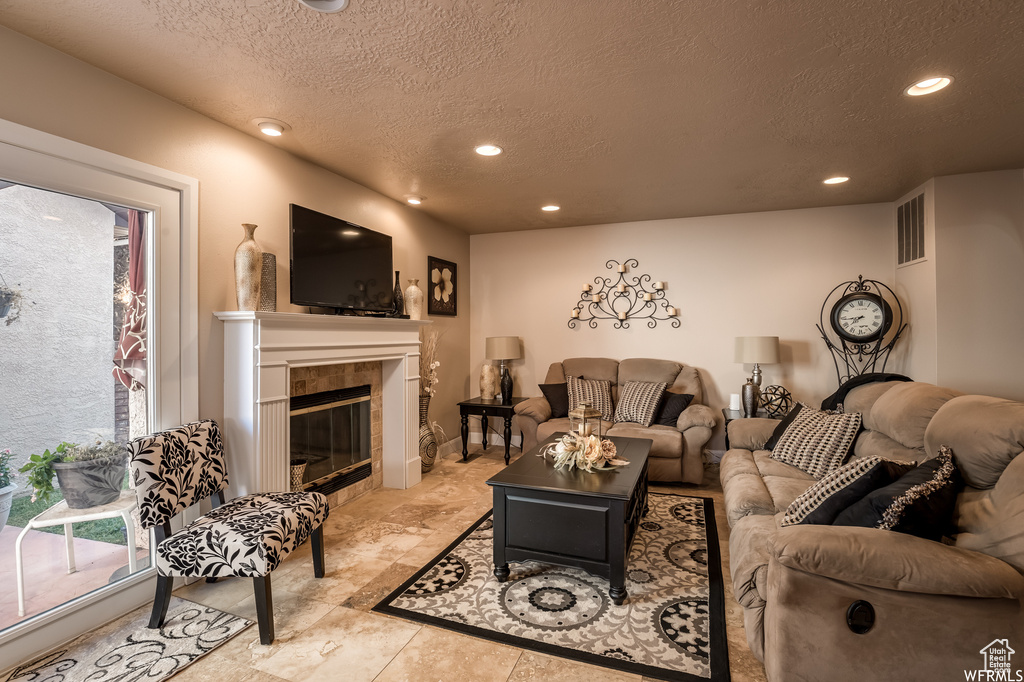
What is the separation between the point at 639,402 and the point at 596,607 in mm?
2386

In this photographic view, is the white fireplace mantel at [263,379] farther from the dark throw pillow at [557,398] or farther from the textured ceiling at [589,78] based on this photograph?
the dark throw pillow at [557,398]

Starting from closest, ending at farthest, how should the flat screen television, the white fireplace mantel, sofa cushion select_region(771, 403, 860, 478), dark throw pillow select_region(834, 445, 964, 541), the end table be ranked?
dark throw pillow select_region(834, 445, 964, 541), the white fireplace mantel, sofa cushion select_region(771, 403, 860, 478), the flat screen television, the end table

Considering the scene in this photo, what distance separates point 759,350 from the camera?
4227 millimetres

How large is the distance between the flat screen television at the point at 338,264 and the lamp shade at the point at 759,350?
120 inches

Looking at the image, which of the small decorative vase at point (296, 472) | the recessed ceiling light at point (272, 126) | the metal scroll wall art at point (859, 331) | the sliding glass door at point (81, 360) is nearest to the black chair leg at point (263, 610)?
the sliding glass door at point (81, 360)

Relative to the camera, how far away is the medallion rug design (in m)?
1.80

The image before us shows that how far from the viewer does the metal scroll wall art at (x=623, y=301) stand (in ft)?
16.2

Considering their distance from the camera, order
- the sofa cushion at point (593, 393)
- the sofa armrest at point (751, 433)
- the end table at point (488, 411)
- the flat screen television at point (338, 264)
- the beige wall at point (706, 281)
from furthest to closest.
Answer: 1. the end table at point (488, 411)
2. the sofa cushion at point (593, 393)
3. the beige wall at point (706, 281)
4. the sofa armrest at point (751, 433)
5. the flat screen television at point (338, 264)

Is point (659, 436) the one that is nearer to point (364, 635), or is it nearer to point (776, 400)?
point (776, 400)

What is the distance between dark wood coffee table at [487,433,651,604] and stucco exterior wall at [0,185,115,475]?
1845 millimetres

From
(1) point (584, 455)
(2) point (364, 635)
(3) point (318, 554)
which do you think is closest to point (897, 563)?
(1) point (584, 455)

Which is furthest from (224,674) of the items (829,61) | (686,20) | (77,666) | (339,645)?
(829,61)

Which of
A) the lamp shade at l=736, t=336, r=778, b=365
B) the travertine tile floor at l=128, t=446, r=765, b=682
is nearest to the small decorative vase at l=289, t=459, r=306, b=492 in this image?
the travertine tile floor at l=128, t=446, r=765, b=682

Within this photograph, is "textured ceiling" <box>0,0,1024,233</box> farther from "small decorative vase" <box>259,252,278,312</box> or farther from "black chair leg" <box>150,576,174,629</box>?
"black chair leg" <box>150,576,174,629</box>
